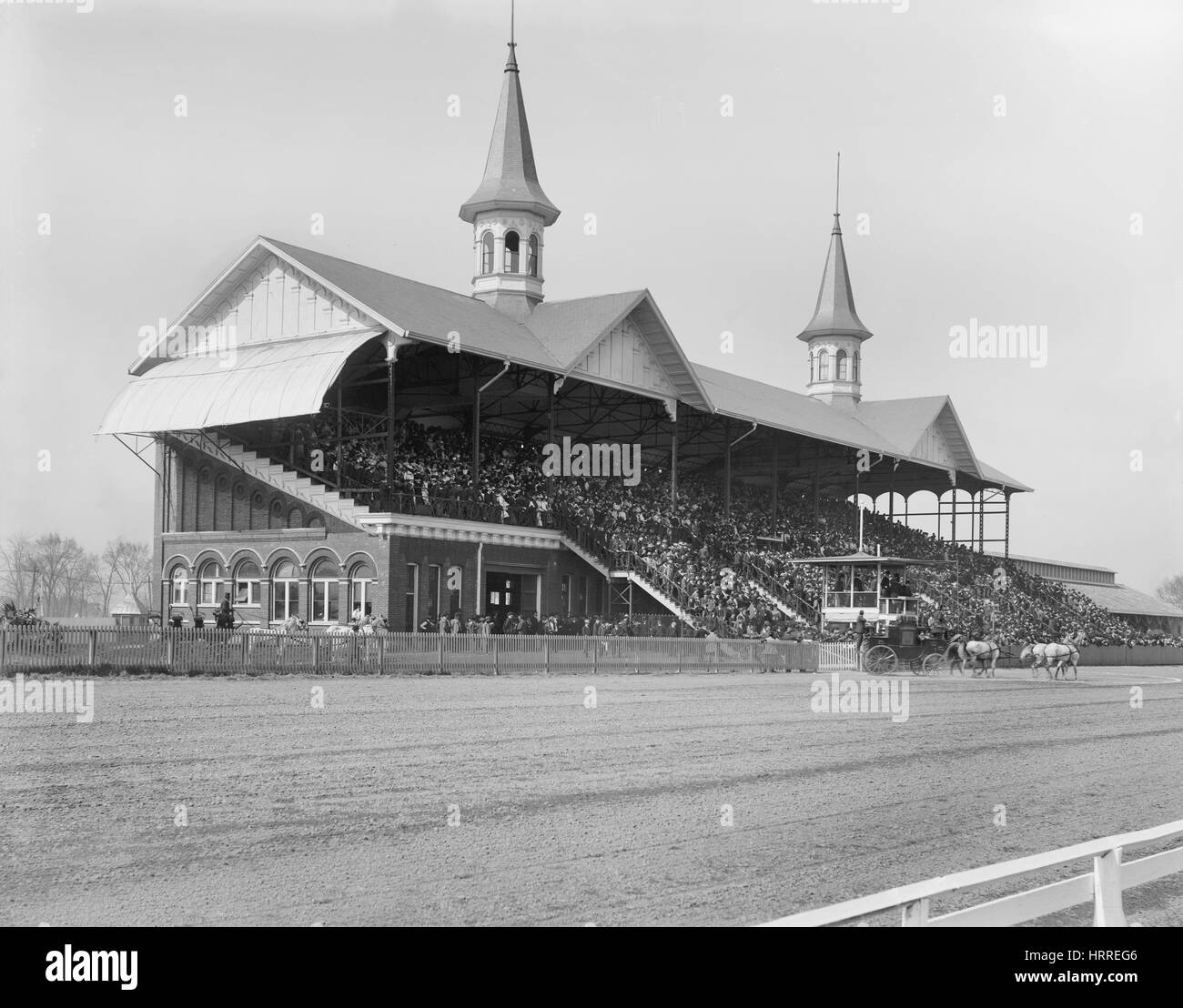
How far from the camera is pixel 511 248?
55312 mm

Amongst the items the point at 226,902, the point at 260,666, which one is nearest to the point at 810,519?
the point at 260,666

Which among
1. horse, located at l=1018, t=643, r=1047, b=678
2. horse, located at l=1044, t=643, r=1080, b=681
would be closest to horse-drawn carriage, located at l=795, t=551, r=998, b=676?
horse, located at l=1018, t=643, r=1047, b=678

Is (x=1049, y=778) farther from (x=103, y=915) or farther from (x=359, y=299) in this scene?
(x=359, y=299)

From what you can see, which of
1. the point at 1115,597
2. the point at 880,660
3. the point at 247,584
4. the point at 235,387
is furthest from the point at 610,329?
the point at 1115,597

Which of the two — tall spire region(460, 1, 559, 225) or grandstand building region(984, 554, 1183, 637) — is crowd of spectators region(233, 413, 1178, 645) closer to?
tall spire region(460, 1, 559, 225)

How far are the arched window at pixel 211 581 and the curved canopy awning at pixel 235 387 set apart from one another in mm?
4615

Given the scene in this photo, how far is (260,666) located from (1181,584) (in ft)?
432

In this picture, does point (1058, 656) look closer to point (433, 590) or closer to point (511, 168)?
point (433, 590)

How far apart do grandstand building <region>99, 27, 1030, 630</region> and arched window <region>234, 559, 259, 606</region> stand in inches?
2.1

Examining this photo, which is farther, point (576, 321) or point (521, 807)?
point (576, 321)

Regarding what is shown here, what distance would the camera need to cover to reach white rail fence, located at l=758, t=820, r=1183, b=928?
230 inches

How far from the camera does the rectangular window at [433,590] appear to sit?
41.0m

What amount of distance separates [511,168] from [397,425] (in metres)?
15.3
